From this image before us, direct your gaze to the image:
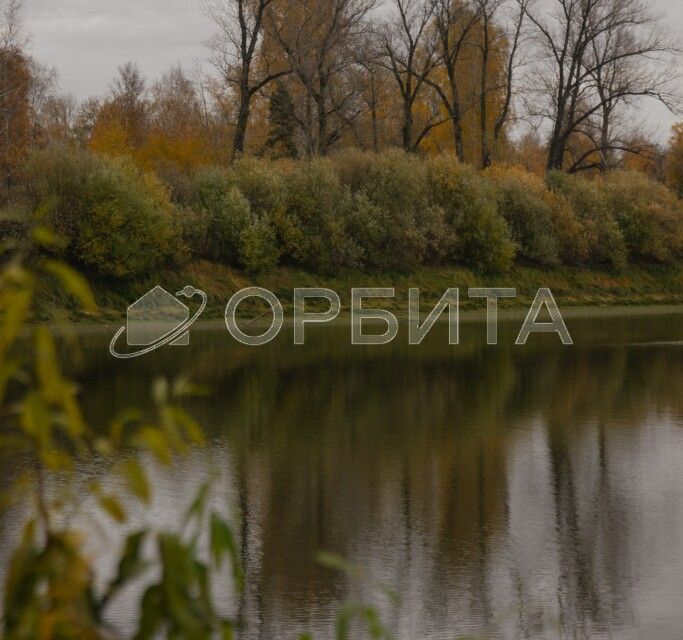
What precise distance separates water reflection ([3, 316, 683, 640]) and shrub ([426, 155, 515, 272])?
66.7ft

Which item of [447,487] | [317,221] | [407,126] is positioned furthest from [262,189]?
[447,487]

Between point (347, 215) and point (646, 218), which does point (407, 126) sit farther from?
point (347, 215)

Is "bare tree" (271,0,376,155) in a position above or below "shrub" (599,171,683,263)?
above

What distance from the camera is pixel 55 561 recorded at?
2523 millimetres

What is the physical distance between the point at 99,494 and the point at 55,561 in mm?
191

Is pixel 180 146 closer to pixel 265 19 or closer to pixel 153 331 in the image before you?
pixel 265 19

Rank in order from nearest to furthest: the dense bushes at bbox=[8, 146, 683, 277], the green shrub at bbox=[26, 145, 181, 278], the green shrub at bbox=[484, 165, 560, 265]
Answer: the green shrub at bbox=[26, 145, 181, 278] → the dense bushes at bbox=[8, 146, 683, 277] → the green shrub at bbox=[484, 165, 560, 265]

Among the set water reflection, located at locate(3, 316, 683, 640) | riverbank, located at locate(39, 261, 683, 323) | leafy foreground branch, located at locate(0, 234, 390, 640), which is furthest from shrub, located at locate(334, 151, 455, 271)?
leafy foreground branch, located at locate(0, 234, 390, 640)

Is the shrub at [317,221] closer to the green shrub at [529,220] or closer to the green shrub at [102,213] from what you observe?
the green shrub at [102,213]

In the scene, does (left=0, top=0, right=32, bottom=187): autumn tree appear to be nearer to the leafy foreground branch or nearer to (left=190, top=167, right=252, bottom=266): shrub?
(left=190, top=167, right=252, bottom=266): shrub

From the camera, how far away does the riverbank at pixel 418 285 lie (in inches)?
1426

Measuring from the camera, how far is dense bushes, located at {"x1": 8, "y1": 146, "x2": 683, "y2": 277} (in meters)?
36.5

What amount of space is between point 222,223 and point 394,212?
7291 mm

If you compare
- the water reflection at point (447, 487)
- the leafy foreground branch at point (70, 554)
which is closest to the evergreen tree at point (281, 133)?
the water reflection at point (447, 487)
